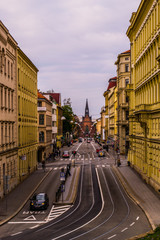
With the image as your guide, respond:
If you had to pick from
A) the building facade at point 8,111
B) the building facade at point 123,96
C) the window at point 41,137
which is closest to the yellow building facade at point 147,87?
the building facade at point 8,111

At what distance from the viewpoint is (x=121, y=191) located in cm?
4438

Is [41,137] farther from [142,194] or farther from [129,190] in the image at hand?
[142,194]

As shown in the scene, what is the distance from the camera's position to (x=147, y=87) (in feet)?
159

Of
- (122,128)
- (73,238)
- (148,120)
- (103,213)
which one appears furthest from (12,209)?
(122,128)

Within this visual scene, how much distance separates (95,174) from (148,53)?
863 inches

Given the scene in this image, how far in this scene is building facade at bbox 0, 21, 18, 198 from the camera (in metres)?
41.3

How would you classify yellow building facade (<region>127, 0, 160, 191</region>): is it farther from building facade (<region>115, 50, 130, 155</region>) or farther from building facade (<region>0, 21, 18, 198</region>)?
building facade (<region>115, 50, 130, 155</region>)

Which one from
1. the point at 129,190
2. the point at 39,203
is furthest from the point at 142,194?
the point at 39,203

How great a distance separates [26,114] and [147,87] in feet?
67.0

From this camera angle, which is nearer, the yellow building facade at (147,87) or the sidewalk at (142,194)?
the sidewalk at (142,194)

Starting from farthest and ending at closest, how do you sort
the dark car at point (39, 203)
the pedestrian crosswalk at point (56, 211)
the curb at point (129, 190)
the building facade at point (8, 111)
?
the building facade at point (8, 111)
the dark car at point (39, 203)
the pedestrian crosswalk at point (56, 211)
the curb at point (129, 190)

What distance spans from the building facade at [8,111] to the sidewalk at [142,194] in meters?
13.1

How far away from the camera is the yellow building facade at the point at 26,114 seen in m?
53.5

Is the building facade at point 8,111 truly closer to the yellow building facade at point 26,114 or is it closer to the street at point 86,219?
the yellow building facade at point 26,114
